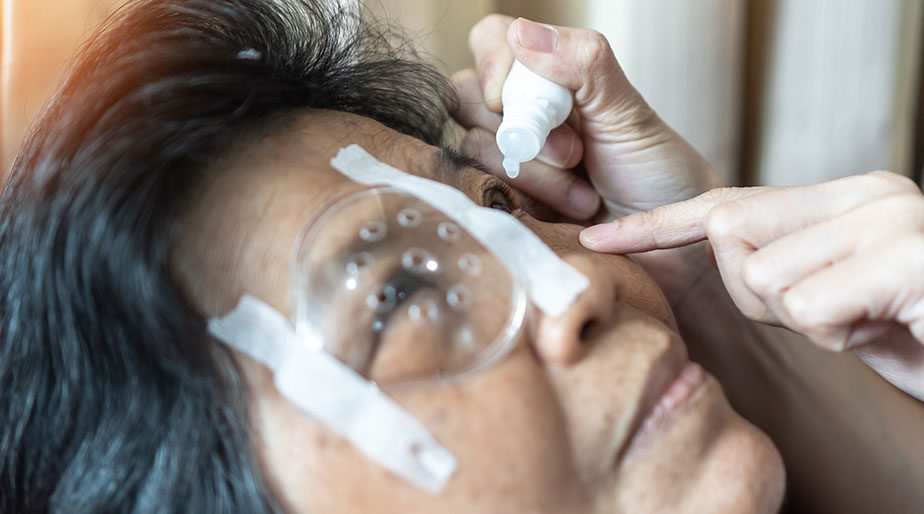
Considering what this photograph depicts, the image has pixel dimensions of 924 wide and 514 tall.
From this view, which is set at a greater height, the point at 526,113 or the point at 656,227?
the point at 526,113

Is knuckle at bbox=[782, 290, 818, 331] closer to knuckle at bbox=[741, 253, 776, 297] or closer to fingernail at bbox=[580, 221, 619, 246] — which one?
knuckle at bbox=[741, 253, 776, 297]

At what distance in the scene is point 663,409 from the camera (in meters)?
0.77

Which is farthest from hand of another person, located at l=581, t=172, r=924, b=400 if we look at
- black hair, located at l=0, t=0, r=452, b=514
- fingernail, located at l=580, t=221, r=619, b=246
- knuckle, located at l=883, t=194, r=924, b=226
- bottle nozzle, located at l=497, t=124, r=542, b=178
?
black hair, located at l=0, t=0, r=452, b=514

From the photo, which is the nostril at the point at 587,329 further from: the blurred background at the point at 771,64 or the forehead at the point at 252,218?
the blurred background at the point at 771,64

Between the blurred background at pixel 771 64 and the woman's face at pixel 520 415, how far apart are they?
2.14ft

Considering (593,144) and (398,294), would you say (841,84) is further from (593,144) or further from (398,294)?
(398,294)

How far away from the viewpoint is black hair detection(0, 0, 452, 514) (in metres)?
0.73

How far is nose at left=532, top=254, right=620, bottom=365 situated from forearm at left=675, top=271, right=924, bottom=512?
19.7 inches

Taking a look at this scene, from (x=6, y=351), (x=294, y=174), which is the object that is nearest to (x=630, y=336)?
(x=294, y=174)

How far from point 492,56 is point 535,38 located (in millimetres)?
136

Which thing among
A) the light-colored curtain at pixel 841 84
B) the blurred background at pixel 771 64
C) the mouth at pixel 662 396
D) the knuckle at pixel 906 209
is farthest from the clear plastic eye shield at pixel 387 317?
the light-colored curtain at pixel 841 84

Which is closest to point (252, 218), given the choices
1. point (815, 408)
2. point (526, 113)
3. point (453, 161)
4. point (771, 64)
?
point (453, 161)

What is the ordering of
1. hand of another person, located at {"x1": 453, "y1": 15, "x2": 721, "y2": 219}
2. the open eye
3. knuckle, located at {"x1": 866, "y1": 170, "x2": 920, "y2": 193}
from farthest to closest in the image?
hand of another person, located at {"x1": 453, "y1": 15, "x2": 721, "y2": 219}, the open eye, knuckle, located at {"x1": 866, "y1": 170, "x2": 920, "y2": 193}

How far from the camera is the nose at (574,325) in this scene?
74cm
